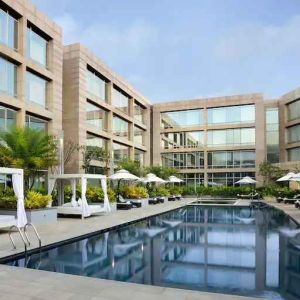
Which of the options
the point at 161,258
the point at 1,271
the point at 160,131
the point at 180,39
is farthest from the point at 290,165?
the point at 1,271

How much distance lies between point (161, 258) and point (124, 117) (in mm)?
32225

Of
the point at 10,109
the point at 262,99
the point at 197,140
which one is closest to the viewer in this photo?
the point at 10,109

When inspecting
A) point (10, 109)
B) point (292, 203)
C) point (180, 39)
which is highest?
point (180, 39)

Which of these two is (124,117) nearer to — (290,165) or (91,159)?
(91,159)

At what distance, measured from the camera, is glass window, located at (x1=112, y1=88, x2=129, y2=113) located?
4020cm

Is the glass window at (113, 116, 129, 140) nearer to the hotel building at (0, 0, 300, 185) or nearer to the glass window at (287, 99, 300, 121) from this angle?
the hotel building at (0, 0, 300, 185)

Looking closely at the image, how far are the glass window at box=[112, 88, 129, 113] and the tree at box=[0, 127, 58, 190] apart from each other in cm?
2055

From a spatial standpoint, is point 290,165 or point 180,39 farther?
point 290,165

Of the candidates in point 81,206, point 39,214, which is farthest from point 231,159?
point 39,214

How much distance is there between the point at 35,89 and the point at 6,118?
3.94m

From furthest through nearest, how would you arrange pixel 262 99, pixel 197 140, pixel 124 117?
pixel 197 140 → pixel 262 99 → pixel 124 117

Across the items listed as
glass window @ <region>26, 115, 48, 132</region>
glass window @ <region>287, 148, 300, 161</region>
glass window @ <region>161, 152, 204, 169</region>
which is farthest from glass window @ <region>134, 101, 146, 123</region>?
glass window @ <region>26, 115, 48, 132</region>

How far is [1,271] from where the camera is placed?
8062mm

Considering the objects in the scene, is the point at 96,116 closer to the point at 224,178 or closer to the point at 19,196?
the point at 19,196
